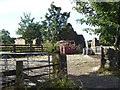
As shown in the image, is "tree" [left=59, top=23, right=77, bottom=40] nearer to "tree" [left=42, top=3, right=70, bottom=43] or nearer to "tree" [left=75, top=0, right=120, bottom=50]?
"tree" [left=42, top=3, right=70, bottom=43]

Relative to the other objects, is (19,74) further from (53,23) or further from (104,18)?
(53,23)

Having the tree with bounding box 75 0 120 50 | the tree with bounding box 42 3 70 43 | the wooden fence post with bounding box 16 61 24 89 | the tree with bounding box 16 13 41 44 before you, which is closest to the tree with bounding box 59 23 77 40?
the tree with bounding box 42 3 70 43

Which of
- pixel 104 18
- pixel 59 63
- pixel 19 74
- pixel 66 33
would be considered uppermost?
pixel 66 33

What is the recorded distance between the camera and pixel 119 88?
1115cm

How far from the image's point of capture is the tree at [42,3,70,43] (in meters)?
54.8

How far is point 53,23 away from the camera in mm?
56406

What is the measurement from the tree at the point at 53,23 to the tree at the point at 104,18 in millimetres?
37171

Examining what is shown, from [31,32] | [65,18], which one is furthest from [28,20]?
[65,18]

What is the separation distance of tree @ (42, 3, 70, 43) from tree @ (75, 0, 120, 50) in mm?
37171

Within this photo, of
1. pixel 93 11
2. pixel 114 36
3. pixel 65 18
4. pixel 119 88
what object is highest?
pixel 65 18

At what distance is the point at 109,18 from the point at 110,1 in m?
1.16

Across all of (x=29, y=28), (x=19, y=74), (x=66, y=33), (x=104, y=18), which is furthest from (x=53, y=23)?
(x=19, y=74)

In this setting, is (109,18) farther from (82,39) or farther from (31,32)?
(31,32)

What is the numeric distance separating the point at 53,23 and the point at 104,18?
4050 centimetres
